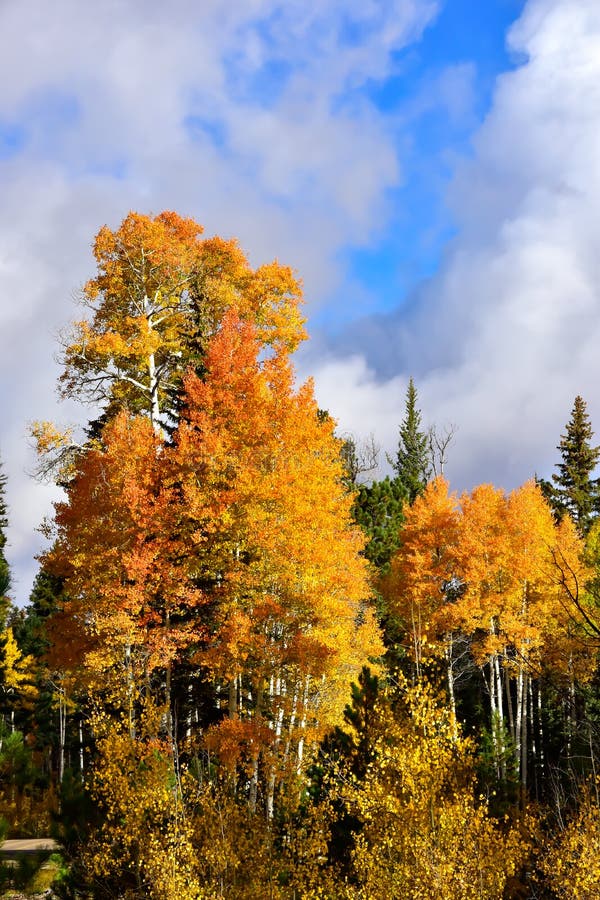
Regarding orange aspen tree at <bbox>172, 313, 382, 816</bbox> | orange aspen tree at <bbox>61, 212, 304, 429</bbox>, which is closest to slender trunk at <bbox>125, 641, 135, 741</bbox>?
orange aspen tree at <bbox>172, 313, 382, 816</bbox>

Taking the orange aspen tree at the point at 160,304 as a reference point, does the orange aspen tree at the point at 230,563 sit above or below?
below

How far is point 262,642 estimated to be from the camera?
19.6 m

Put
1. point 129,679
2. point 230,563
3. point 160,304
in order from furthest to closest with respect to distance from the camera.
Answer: point 160,304 → point 230,563 → point 129,679

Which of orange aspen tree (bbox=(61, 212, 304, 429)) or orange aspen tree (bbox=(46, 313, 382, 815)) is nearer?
orange aspen tree (bbox=(46, 313, 382, 815))

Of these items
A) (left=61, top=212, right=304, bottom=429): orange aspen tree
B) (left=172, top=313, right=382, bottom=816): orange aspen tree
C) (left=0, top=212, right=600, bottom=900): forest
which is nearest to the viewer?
(left=0, top=212, right=600, bottom=900): forest

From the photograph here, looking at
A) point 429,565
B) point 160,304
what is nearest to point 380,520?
point 429,565

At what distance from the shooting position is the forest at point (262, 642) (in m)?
13.8

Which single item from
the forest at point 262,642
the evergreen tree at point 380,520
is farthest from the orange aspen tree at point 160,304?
the evergreen tree at point 380,520

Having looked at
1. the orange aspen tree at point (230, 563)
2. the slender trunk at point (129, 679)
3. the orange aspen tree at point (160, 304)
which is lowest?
the slender trunk at point (129, 679)

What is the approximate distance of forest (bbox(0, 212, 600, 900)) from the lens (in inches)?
544

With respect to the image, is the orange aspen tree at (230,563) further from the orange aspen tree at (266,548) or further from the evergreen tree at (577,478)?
the evergreen tree at (577,478)

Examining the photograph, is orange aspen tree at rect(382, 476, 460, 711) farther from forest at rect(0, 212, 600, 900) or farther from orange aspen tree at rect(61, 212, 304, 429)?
orange aspen tree at rect(61, 212, 304, 429)

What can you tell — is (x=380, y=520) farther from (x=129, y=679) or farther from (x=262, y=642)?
(x=129, y=679)

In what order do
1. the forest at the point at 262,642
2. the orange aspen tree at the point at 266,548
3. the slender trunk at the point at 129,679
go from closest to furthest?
the forest at the point at 262,642 < the slender trunk at the point at 129,679 < the orange aspen tree at the point at 266,548
